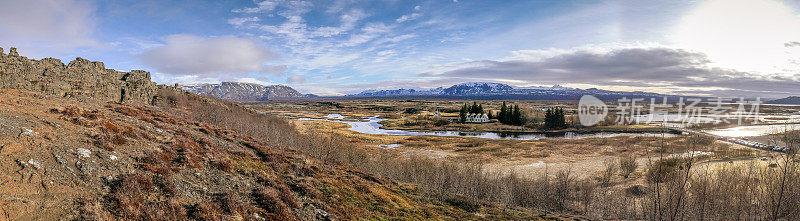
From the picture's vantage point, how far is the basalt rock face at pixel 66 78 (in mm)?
18406

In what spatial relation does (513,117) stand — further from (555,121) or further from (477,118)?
(555,121)

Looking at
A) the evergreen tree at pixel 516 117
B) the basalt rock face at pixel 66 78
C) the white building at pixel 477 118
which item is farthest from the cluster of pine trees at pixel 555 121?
the basalt rock face at pixel 66 78

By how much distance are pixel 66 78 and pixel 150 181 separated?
2302 centimetres

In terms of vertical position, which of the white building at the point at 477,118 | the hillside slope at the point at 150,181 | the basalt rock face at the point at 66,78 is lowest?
the white building at the point at 477,118

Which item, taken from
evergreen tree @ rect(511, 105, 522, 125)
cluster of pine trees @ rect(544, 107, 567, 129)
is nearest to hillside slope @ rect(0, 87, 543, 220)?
cluster of pine trees @ rect(544, 107, 567, 129)

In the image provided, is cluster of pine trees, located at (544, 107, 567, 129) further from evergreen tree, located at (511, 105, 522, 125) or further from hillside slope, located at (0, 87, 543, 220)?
hillside slope, located at (0, 87, 543, 220)

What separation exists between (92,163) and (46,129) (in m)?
3.72

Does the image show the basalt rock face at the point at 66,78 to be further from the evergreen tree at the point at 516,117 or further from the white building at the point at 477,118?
the evergreen tree at the point at 516,117

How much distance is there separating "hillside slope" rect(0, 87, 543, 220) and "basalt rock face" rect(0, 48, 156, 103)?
4270mm

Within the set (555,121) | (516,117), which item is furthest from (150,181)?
(555,121)

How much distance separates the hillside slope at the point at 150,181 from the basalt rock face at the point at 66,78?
4.27 metres

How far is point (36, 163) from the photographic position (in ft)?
27.4

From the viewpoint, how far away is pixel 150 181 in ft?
31.0

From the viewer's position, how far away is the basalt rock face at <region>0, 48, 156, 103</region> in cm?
1841
